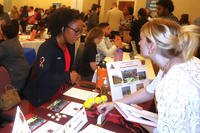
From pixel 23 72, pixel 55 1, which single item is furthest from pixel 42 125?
pixel 55 1

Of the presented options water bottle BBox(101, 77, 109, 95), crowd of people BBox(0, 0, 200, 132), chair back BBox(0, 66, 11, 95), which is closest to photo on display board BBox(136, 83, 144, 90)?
crowd of people BBox(0, 0, 200, 132)

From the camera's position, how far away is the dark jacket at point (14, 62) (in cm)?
294

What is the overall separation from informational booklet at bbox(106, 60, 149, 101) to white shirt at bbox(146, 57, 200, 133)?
568 millimetres

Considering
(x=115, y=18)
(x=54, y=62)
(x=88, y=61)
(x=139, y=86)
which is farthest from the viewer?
(x=115, y=18)

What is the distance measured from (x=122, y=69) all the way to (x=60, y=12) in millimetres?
775

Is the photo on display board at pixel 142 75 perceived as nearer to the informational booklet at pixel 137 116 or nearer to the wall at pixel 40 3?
the informational booklet at pixel 137 116

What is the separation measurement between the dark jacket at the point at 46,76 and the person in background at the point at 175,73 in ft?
2.68

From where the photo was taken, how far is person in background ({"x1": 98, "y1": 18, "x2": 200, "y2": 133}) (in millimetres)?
1137

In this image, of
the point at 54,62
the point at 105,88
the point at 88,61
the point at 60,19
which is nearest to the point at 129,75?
the point at 105,88

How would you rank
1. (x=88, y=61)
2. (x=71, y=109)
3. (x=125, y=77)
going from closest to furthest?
(x=71, y=109) < (x=125, y=77) < (x=88, y=61)

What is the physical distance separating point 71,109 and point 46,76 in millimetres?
470

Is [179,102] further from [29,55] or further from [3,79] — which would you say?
[29,55]

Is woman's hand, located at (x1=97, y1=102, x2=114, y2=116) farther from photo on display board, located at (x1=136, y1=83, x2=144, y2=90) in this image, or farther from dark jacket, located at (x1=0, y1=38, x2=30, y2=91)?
dark jacket, located at (x1=0, y1=38, x2=30, y2=91)

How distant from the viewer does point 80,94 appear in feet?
6.20
